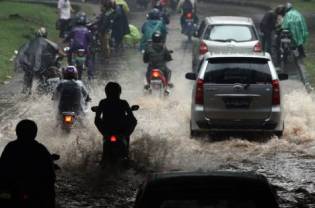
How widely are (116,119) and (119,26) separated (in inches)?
747

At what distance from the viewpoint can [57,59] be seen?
21844mm

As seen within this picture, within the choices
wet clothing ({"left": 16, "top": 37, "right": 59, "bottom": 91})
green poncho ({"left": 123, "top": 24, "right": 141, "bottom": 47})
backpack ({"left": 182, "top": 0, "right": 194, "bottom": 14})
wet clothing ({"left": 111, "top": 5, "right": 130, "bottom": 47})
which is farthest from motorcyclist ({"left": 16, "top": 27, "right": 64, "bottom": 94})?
backpack ({"left": 182, "top": 0, "right": 194, "bottom": 14})

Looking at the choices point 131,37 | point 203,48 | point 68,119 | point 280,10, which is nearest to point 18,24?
point 131,37

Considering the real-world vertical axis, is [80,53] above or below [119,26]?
below

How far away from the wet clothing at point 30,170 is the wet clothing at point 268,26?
2215cm

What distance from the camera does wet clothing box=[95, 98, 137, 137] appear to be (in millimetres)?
13195

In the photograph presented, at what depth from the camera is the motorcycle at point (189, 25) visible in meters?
35.0

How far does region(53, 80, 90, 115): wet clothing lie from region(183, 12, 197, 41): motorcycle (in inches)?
749

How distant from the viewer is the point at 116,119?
1320cm

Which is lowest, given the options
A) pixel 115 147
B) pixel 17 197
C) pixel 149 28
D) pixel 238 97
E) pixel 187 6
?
pixel 17 197

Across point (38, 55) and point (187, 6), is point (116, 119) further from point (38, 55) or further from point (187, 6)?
point (187, 6)

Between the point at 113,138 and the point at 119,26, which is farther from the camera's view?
the point at 119,26

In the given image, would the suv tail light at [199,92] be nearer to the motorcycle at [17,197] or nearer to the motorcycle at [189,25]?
the motorcycle at [17,197]

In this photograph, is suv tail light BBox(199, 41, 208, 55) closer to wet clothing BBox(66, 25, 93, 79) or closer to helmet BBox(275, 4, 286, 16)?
wet clothing BBox(66, 25, 93, 79)
